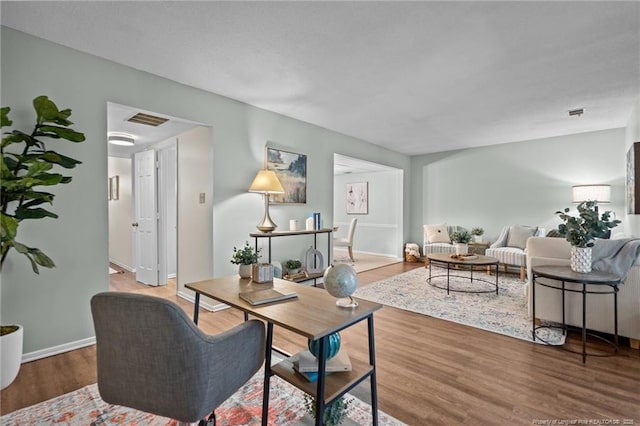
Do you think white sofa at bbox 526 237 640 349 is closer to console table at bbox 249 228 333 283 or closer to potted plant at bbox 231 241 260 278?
console table at bbox 249 228 333 283

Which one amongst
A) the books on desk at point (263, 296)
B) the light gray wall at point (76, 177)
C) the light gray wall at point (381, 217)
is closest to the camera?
the books on desk at point (263, 296)

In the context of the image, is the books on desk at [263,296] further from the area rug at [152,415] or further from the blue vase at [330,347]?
the area rug at [152,415]

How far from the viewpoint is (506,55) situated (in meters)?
2.54

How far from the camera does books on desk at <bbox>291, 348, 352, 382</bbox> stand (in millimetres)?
1395

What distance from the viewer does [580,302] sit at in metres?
2.70

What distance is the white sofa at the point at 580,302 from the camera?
249 centimetres

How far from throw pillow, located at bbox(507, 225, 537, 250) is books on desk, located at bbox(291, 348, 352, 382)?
198 inches

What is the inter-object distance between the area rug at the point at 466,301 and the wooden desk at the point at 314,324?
2.13 m

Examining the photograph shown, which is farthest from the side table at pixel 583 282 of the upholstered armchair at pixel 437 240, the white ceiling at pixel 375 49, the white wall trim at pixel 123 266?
the white wall trim at pixel 123 266

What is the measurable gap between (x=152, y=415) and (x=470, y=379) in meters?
2.05

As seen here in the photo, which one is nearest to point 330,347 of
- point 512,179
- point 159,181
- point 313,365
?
point 313,365

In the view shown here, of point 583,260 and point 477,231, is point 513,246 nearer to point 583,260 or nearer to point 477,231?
point 477,231

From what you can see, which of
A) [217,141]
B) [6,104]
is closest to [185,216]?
[217,141]

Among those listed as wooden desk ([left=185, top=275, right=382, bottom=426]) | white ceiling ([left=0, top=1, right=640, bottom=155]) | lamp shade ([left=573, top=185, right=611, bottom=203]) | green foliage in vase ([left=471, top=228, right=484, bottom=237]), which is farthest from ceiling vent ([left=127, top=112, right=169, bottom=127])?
lamp shade ([left=573, top=185, right=611, bottom=203])
